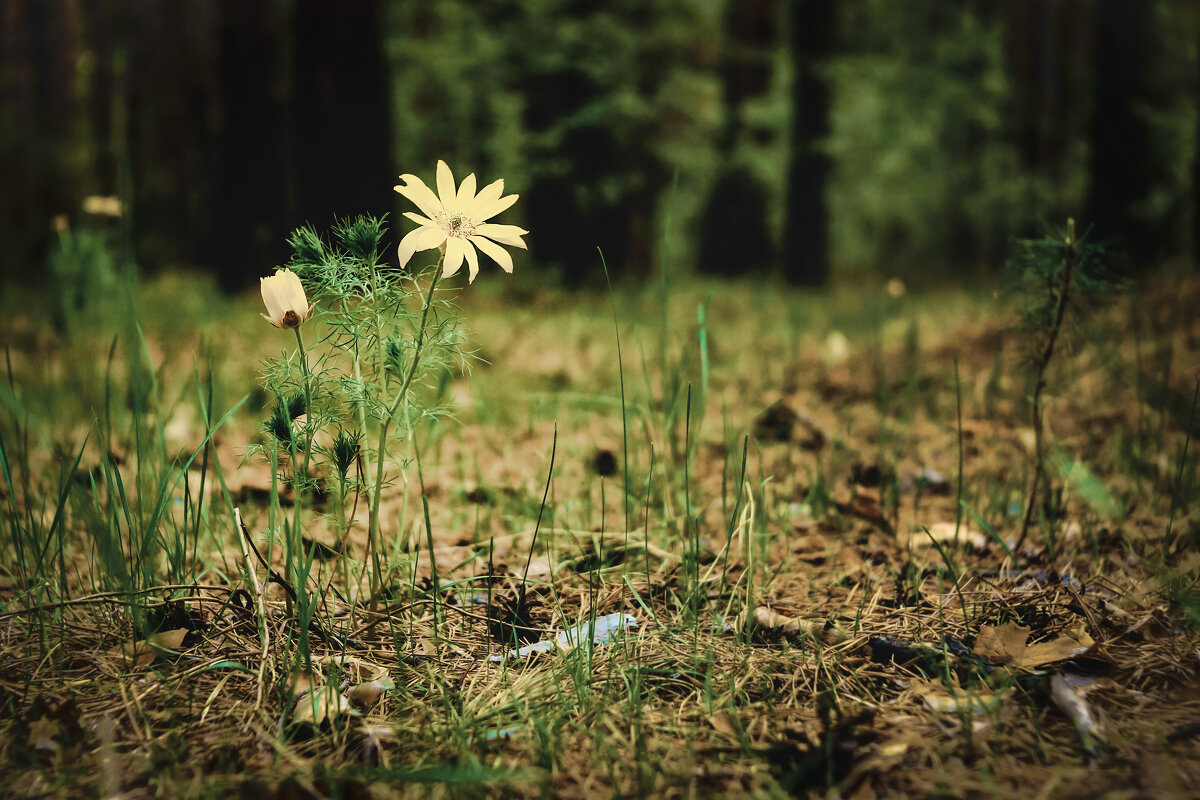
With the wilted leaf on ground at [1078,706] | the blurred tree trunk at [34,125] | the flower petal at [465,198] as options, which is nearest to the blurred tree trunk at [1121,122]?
the wilted leaf on ground at [1078,706]

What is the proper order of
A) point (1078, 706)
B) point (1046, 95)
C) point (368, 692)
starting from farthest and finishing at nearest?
1. point (1046, 95)
2. point (368, 692)
3. point (1078, 706)

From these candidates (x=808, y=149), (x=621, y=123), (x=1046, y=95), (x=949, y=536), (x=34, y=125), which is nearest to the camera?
(x=949, y=536)

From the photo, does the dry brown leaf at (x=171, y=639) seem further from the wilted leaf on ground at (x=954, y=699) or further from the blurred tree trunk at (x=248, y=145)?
the blurred tree trunk at (x=248, y=145)

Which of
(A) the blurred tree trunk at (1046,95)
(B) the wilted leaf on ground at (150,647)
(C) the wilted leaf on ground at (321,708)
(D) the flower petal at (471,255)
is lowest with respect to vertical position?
(C) the wilted leaf on ground at (321,708)

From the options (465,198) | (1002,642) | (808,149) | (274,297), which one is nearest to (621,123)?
(808,149)

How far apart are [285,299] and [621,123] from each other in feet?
20.9

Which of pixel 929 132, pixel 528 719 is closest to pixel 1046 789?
pixel 528 719

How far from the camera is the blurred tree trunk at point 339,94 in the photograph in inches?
191

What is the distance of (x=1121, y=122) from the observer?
531 centimetres

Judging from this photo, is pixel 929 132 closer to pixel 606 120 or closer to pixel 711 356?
pixel 606 120

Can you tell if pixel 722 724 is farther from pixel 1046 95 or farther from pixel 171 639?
pixel 1046 95

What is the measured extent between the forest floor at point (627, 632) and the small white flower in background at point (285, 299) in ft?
0.86

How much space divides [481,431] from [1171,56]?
9631mm

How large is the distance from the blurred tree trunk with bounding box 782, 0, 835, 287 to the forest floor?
626cm
